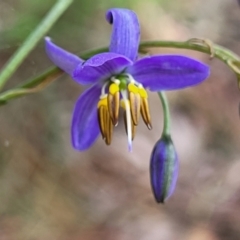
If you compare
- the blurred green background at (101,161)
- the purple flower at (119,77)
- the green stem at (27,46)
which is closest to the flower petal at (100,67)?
the purple flower at (119,77)

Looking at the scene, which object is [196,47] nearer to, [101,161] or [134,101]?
[134,101]

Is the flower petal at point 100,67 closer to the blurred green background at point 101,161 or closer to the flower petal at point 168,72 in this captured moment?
the flower petal at point 168,72

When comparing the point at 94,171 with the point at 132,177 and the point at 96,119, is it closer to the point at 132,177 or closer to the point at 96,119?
the point at 132,177

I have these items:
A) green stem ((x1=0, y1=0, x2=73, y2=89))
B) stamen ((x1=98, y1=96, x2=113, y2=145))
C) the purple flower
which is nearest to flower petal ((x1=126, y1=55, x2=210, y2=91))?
the purple flower

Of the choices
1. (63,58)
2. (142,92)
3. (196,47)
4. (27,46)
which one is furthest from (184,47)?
(27,46)

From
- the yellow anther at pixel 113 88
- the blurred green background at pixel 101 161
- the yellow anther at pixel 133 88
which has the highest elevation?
the blurred green background at pixel 101 161

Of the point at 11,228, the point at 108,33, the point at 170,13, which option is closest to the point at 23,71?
the point at 108,33
